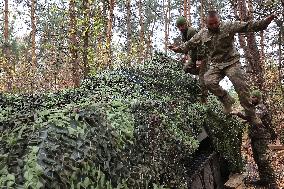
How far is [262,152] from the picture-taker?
6938 millimetres

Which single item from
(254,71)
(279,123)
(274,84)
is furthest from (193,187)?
(274,84)

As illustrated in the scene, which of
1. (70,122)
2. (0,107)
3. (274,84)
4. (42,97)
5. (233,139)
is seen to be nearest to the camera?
(70,122)

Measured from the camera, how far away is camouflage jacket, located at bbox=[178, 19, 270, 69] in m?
6.47

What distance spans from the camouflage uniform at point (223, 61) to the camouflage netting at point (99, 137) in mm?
942

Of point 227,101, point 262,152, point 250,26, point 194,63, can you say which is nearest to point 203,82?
point 194,63

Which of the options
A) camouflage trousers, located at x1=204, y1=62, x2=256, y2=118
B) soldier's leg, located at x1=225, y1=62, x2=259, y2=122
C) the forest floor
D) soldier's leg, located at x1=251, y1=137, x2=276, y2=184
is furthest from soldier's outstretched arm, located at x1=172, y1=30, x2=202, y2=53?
the forest floor

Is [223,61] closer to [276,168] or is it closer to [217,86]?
[217,86]

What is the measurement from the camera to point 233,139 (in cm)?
743

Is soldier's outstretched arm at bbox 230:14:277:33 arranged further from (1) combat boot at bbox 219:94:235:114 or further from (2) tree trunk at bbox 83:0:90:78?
(2) tree trunk at bbox 83:0:90:78

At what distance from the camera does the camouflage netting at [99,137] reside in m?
2.92

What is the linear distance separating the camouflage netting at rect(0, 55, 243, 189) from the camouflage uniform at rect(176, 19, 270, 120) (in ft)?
3.09

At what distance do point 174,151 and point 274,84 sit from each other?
35.9 ft

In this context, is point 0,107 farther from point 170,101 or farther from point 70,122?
point 170,101

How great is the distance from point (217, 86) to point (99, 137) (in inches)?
145
